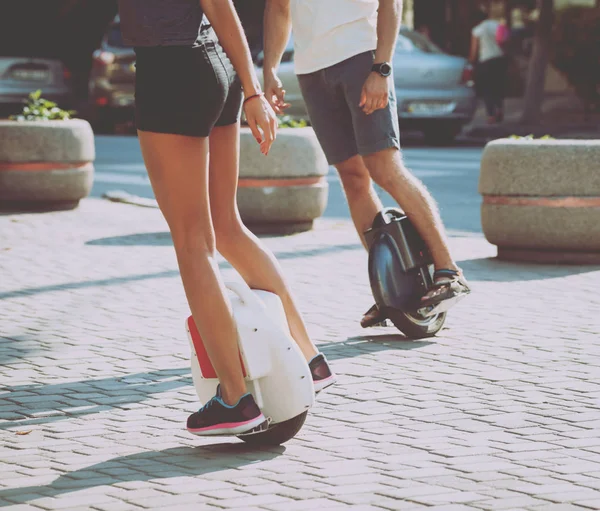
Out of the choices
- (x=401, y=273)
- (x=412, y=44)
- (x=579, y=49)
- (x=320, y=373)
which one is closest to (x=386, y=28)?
(x=401, y=273)

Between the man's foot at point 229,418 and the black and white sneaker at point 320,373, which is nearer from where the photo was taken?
the man's foot at point 229,418

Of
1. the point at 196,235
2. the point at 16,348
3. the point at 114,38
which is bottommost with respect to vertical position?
the point at 16,348

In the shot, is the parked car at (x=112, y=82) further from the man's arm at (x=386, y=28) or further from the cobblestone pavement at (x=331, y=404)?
the man's arm at (x=386, y=28)

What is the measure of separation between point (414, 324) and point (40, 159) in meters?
5.40

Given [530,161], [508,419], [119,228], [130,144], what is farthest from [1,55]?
[508,419]

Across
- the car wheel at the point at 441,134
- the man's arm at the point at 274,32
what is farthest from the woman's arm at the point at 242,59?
the car wheel at the point at 441,134

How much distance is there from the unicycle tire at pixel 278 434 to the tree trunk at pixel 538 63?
16815 mm

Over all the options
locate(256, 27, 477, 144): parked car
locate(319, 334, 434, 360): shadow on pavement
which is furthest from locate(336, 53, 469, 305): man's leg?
locate(256, 27, 477, 144): parked car

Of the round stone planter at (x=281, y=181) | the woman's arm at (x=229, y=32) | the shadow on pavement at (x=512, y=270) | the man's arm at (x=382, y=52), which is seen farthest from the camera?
the round stone planter at (x=281, y=181)

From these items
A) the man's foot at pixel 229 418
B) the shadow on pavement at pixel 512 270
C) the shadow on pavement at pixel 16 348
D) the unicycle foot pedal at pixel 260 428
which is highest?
the man's foot at pixel 229 418

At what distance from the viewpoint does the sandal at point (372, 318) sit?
18.9 ft

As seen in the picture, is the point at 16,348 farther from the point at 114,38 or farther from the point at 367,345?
the point at 114,38

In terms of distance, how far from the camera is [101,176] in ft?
44.7

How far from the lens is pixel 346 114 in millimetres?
5688
